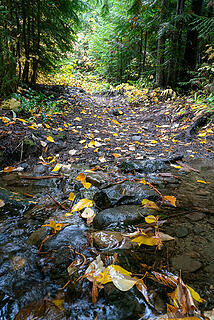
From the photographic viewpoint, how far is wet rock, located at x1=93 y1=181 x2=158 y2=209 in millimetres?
1470

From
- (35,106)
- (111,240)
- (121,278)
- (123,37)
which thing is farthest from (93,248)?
(123,37)

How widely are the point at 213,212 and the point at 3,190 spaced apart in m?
1.86

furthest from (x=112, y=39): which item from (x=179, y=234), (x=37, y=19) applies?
(x=179, y=234)

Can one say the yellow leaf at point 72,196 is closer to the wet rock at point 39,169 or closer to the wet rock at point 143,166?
the wet rock at point 39,169

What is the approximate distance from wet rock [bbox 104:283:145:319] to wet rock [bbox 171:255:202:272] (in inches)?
10.9

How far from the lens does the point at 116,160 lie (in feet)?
8.05

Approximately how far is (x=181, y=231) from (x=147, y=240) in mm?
267

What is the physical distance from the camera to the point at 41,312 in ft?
2.36

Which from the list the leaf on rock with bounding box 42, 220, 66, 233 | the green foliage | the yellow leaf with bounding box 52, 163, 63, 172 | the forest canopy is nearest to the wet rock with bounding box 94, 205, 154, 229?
the leaf on rock with bounding box 42, 220, 66, 233

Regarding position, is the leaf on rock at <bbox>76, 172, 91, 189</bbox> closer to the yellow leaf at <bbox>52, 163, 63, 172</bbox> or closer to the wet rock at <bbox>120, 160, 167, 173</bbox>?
the yellow leaf at <bbox>52, 163, 63, 172</bbox>

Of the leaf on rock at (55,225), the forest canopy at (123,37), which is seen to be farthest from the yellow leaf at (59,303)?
the forest canopy at (123,37)

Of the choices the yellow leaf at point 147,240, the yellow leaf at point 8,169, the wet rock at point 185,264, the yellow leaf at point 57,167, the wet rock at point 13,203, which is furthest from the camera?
the yellow leaf at point 57,167

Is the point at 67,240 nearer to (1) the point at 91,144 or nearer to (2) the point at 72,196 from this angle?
(2) the point at 72,196

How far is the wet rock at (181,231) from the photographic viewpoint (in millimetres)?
1091
